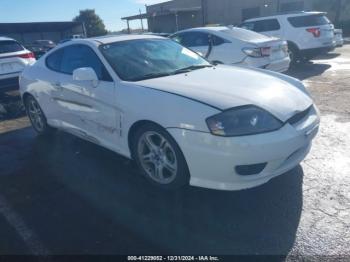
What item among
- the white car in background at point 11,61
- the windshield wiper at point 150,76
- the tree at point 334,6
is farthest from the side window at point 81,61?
the tree at point 334,6

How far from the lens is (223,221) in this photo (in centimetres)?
308

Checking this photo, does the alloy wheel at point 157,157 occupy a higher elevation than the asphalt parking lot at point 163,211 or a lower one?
higher

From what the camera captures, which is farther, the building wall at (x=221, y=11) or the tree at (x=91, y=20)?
the tree at (x=91, y=20)

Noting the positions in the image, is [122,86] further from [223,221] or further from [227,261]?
[227,261]

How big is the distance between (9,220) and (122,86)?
68.2 inches

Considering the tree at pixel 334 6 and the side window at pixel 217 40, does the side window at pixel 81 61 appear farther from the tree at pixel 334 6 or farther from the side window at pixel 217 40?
the tree at pixel 334 6

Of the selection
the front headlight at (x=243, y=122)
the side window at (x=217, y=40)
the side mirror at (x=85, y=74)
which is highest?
the side mirror at (x=85, y=74)

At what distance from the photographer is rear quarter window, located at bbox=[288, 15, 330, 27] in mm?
11234

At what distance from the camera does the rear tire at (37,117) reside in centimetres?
562

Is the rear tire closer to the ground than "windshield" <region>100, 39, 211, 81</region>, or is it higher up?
closer to the ground

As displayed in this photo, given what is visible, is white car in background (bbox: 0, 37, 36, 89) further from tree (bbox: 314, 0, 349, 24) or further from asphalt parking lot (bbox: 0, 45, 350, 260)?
tree (bbox: 314, 0, 349, 24)

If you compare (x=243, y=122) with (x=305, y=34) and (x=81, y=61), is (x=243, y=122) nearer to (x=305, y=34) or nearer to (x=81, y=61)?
(x=81, y=61)

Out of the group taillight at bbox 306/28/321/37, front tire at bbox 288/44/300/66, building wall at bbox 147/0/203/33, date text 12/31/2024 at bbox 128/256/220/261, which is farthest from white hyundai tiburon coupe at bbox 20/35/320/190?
building wall at bbox 147/0/203/33

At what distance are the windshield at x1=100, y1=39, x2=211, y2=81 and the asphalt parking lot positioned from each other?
117cm
